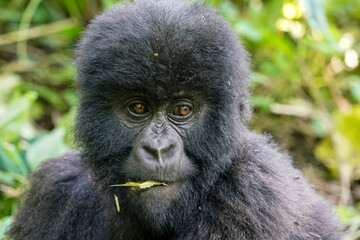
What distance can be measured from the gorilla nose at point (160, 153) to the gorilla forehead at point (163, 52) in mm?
355

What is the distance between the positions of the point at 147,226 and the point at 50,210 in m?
1.15

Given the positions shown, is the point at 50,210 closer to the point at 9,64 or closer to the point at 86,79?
the point at 86,79

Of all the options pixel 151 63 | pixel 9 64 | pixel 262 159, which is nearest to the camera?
pixel 151 63

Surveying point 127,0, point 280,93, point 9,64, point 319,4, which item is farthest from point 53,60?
point 319,4

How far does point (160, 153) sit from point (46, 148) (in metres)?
2.45

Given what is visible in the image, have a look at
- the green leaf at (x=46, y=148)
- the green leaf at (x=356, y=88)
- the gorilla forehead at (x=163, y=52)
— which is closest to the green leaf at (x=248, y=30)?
the green leaf at (x=356, y=88)

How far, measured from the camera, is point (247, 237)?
313cm

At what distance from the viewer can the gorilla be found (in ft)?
10.0

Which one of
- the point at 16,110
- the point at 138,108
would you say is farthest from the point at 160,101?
the point at 16,110

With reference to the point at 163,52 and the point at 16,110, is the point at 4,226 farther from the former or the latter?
the point at 163,52

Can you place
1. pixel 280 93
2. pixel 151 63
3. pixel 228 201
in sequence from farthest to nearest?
pixel 280 93
pixel 228 201
pixel 151 63

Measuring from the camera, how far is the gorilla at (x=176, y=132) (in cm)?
306

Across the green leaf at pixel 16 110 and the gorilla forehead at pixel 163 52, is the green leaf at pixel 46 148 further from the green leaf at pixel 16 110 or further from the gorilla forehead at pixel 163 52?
the gorilla forehead at pixel 163 52

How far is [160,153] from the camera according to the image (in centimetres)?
297
